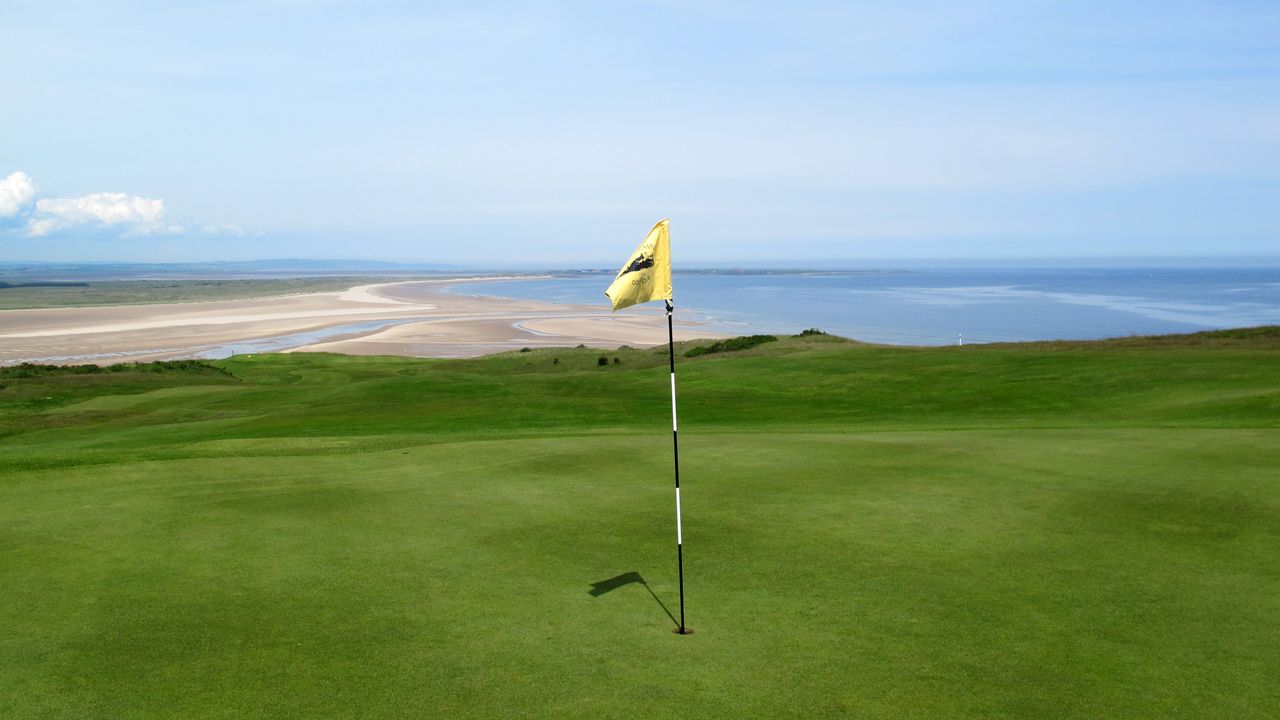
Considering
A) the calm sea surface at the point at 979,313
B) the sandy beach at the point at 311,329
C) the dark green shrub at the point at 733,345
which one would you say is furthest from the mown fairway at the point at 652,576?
the calm sea surface at the point at 979,313

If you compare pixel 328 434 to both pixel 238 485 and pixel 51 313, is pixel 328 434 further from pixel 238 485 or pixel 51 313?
pixel 51 313

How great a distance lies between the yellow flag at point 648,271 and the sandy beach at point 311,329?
66.2 m

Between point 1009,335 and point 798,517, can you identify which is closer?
point 798,517

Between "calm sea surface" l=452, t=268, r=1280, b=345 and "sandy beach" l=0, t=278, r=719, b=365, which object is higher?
"sandy beach" l=0, t=278, r=719, b=365

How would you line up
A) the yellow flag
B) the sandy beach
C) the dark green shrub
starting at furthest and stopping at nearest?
the sandy beach
the dark green shrub
the yellow flag

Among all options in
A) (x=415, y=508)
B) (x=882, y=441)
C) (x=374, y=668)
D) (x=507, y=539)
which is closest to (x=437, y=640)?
(x=374, y=668)

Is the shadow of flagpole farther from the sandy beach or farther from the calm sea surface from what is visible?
the calm sea surface

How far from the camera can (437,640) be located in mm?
8461

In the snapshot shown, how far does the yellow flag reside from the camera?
9203 mm

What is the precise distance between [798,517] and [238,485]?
8708 mm

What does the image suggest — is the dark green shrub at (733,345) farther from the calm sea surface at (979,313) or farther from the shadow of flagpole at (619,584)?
the shadow of flagpole at (619,584)

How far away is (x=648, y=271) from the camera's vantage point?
30.5 feet

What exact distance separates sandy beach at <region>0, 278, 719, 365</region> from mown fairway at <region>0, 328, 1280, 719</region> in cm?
5982

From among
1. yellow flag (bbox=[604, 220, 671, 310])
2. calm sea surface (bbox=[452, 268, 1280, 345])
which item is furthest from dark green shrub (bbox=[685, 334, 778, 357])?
yellow flag (bbox=[604, 220, 671, 310])
